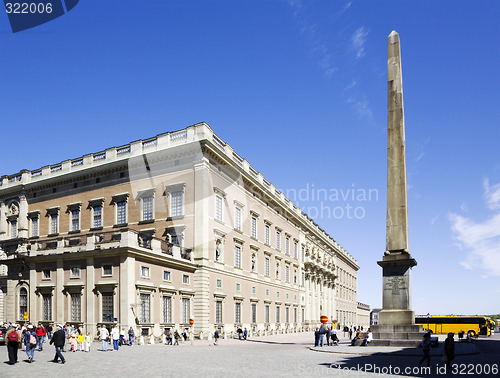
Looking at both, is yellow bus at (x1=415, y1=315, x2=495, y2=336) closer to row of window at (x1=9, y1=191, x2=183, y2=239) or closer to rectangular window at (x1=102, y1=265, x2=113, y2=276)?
row of window at (x1=9, y1=191, x2=183, y2=239)

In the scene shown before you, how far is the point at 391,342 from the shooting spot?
23094 millimetres

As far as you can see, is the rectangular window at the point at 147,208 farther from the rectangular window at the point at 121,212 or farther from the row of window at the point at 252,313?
the row of window at the point at 252,313

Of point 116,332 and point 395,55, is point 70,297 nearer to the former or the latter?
point 116,332

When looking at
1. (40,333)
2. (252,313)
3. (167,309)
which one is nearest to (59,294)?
(167,309)

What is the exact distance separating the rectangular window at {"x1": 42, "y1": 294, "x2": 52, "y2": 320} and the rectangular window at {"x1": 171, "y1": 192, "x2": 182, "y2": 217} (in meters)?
12.0

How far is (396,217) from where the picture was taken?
2423cm

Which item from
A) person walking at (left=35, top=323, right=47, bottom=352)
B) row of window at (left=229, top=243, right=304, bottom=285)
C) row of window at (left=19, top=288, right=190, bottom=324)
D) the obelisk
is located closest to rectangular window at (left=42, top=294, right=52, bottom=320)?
row of window at (left=19, top=288, right=190, bottom=324)

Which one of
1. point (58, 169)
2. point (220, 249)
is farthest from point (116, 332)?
point (58, 169)

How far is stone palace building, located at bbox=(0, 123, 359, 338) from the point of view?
113ft

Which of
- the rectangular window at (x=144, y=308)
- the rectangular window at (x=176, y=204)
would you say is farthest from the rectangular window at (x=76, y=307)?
the rectangular window at (x=176, y=204)

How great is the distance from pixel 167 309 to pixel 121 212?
39.9ft

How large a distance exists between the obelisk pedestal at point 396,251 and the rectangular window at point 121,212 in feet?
88.9

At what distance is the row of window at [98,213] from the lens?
4220 cm

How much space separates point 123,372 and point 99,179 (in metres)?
32.5
